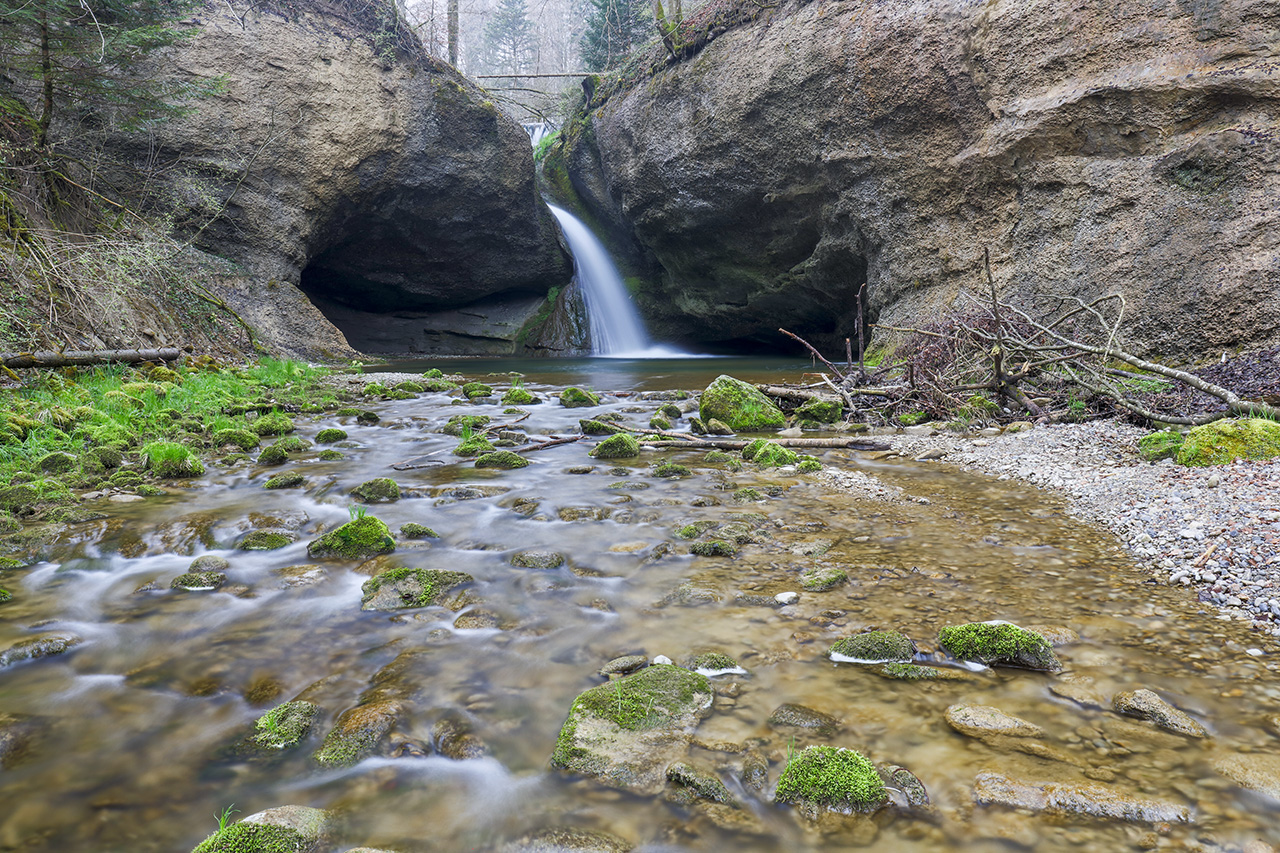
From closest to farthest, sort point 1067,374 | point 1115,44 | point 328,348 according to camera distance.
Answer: point 1067,374 → point 1115,44 → point 328,348

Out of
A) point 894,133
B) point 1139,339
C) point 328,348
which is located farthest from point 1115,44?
point 328,348

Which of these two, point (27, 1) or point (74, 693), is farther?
point (27, 1)

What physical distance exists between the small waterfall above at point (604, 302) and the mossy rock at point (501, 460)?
49.7 ft

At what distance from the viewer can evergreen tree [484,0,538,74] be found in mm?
43188

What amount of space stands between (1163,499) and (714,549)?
6.78 ft

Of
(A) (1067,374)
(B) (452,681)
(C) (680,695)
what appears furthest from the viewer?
(A) (1067,374)

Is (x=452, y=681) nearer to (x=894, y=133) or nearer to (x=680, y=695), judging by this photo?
→ (x=680, y=695)

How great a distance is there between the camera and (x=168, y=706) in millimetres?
1841

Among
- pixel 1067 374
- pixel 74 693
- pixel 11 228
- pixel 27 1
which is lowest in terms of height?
pixel 74 693

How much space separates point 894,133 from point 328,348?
11.7 metres

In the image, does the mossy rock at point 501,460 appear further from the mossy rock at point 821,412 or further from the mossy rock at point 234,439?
the mossy rock at point 821,412

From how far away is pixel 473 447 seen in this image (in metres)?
5.30

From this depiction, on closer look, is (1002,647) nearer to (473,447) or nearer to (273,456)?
(473,447)

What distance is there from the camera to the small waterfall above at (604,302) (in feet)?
65.6
